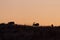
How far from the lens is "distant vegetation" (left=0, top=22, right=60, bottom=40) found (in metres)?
1.55

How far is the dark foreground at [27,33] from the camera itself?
155cm

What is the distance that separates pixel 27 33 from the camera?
1.60m

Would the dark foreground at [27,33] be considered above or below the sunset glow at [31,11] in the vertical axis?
below

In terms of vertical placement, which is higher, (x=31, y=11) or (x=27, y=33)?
(x=31, y=11)

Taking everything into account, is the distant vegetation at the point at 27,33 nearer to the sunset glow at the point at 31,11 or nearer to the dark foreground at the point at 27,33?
the dark foreground at the point at 27,33

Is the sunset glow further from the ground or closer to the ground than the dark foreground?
further from the ground

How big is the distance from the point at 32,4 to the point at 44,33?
55 cm

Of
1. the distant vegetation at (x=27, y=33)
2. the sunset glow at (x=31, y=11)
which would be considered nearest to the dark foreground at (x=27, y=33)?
the distant vegetation at (x=27, y=33)

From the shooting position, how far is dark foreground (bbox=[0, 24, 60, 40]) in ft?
5.07

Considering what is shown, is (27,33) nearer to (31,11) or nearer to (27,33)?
(27,33)

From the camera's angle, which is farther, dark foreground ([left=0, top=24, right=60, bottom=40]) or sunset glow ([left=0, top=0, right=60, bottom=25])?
sunset glow ([left=0, top=0, right=60, bottom=25])

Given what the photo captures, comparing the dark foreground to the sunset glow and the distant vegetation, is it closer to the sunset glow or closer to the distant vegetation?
the distant vegetation

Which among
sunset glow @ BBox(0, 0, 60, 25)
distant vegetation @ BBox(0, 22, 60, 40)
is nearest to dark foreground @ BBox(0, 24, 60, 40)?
distant vegetation @ BBox(0, 22, 60, 40)

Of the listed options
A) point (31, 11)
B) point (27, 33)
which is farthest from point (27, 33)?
point (31, 11)
